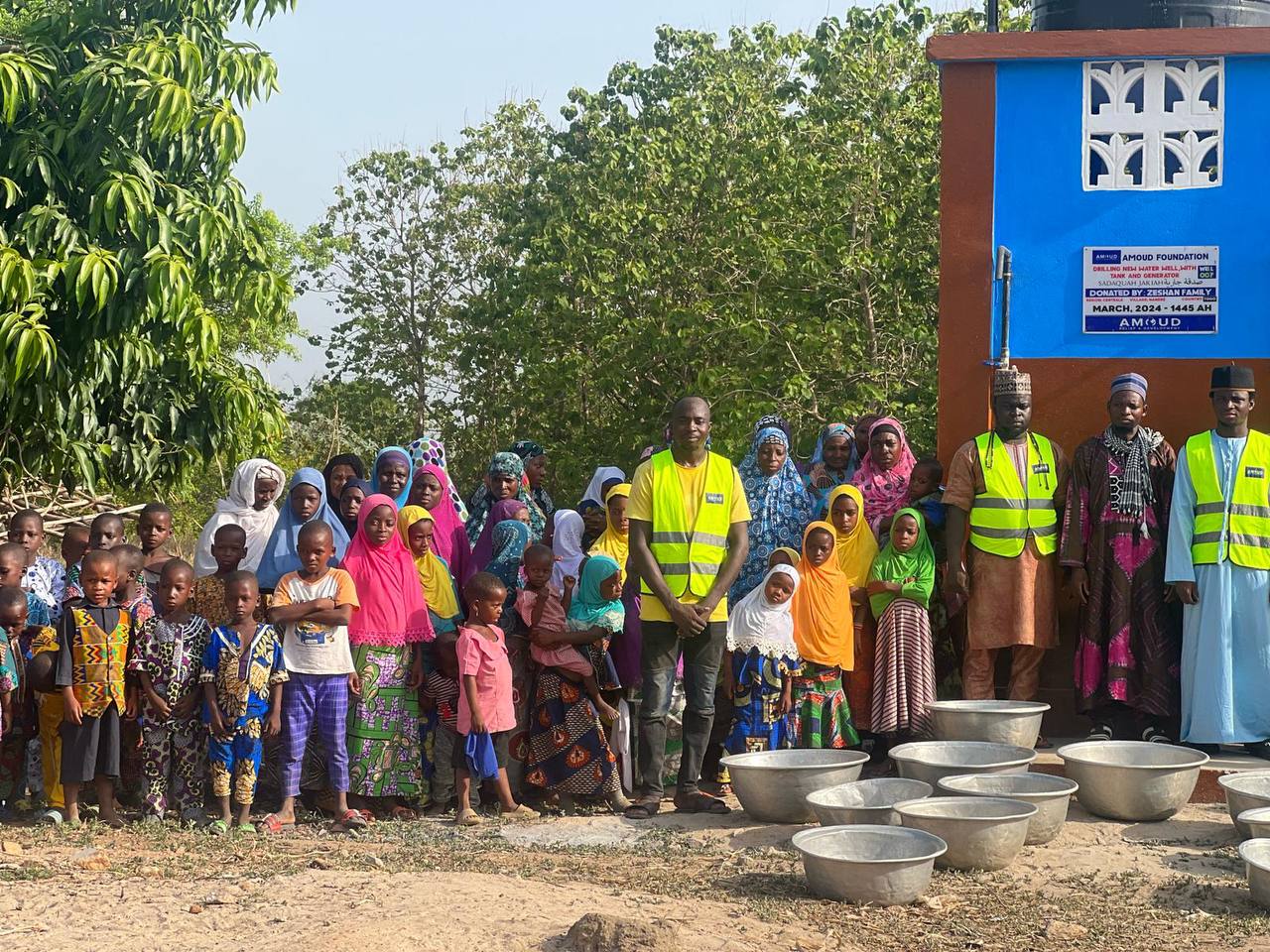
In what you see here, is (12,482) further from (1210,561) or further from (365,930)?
(1210,561)

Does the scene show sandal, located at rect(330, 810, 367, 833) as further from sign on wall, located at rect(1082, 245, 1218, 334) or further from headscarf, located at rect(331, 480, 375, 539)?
sign on wall, located at rect(1082, 245, 1218, 334)

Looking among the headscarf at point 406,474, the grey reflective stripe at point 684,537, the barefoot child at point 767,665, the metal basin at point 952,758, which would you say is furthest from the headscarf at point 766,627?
the headscarf at point 406,474

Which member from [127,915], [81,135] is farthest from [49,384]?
[127,915]

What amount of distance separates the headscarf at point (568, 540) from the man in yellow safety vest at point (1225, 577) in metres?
2.76

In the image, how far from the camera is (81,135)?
7277mm

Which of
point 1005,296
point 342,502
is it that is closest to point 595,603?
point 342,502

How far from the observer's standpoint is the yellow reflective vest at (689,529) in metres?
6.31

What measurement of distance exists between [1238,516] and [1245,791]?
4.79ft

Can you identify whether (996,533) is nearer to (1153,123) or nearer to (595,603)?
(595,603)

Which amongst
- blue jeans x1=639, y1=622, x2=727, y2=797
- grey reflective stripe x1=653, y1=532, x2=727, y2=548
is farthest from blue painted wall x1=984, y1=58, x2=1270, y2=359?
blue jeans x1=639, y1=622, x2=727, y2=797

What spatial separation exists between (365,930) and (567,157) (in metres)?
14.9

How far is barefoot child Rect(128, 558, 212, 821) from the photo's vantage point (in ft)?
19.8

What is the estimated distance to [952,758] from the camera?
20.2 feet

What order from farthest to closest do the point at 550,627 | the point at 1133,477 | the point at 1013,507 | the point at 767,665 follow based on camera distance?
the point at 1013,507 → the point at 1133,477 → the point at 767,665 → the point at 550,627
